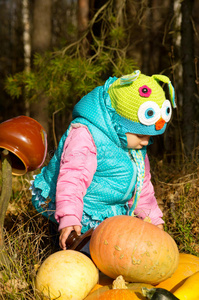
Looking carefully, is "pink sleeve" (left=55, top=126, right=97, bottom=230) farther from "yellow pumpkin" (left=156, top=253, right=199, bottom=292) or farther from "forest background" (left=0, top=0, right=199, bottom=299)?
"yellow pumpkin" (left=156, top=253, right=199, bottom=292)

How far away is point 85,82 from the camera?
4020 mm

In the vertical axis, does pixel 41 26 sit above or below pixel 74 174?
below

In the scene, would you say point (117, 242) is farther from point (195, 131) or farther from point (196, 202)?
point (195, 131)

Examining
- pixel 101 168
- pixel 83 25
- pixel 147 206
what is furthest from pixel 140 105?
pixel 83 25

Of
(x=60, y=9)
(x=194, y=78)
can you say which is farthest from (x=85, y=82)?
(x=60, y=9)

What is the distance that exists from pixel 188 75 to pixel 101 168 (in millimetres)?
2153

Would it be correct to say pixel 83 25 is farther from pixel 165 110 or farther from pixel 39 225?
pixel 39 225

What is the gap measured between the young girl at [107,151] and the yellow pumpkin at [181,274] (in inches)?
25.6

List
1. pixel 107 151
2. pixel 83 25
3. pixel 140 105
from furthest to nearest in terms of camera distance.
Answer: pixel 83 25 → pixel 107 151 → pixel 140 105

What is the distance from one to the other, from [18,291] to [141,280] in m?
0.71

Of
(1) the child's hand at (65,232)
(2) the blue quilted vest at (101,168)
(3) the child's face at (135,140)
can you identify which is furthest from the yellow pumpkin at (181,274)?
(3) the child's face at (135,140)

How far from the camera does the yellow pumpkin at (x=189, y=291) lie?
200cm

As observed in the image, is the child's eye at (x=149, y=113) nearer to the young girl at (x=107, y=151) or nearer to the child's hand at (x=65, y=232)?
the young girl at (x=107, y=151)

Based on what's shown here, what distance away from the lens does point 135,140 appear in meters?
2.84
